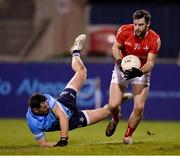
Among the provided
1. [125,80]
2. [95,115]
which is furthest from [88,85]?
[125,80]

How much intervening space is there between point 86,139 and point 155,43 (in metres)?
3.12

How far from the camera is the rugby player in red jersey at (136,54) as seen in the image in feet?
52.8

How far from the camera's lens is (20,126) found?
74.8 ft

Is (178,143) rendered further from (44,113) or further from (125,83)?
(44,113)

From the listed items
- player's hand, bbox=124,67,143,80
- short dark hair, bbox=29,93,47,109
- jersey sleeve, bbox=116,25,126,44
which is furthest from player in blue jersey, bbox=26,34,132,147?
jersey sleeve, bbox=116,25,126,44

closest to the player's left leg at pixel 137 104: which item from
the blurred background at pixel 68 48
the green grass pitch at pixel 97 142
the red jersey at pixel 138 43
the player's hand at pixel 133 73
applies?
the green grass pitch at pixel 97 142

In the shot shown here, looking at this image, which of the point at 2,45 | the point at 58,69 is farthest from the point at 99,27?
the point at 58,69

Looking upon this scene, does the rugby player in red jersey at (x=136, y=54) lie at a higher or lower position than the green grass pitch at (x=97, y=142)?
higher

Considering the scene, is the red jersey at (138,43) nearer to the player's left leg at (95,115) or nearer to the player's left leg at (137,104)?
the player's left leg at (137,104)

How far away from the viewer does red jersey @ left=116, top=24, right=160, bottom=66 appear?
16.3 metres

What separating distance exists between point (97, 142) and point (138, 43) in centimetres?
227

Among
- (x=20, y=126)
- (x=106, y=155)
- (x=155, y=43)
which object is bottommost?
(x=20, y=126)

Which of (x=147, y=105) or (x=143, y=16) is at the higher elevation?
(x=143, y=16)

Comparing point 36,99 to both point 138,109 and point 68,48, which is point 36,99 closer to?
point 138,109
